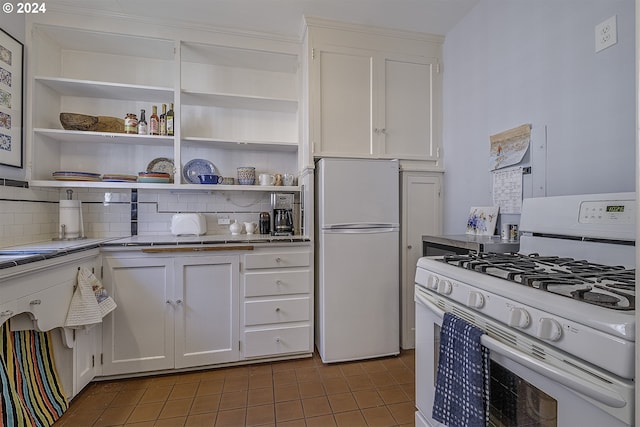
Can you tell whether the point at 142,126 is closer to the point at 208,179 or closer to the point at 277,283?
the point at 208,179

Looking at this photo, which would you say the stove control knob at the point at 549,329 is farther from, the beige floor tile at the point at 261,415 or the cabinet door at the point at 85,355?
the cabinet door at the point at 85,355

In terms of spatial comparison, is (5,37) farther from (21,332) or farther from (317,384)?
(317,384)

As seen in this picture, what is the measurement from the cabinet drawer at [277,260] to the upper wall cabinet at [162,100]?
0.61 metres

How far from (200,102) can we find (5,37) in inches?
46.6

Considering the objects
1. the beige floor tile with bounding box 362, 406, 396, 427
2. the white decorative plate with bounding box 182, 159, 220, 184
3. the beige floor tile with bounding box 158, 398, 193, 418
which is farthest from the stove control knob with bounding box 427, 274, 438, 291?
the white decorative plate with bounding box 182, 159, 220, 184

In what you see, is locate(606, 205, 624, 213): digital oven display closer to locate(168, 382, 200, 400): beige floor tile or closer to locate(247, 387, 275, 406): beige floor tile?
locate(247, 387, 275, 406): beige floor tile

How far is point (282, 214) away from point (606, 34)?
7.00ft

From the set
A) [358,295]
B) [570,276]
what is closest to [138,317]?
[358,295]

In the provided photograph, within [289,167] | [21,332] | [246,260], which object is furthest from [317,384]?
[289,167]

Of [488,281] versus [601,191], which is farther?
[601,191]

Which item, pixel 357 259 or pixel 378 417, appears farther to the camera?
pixel 357 259

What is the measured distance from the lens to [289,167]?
2852mm

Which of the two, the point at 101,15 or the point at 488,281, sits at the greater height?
the point at 101,15

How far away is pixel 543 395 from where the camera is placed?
2.51ft
